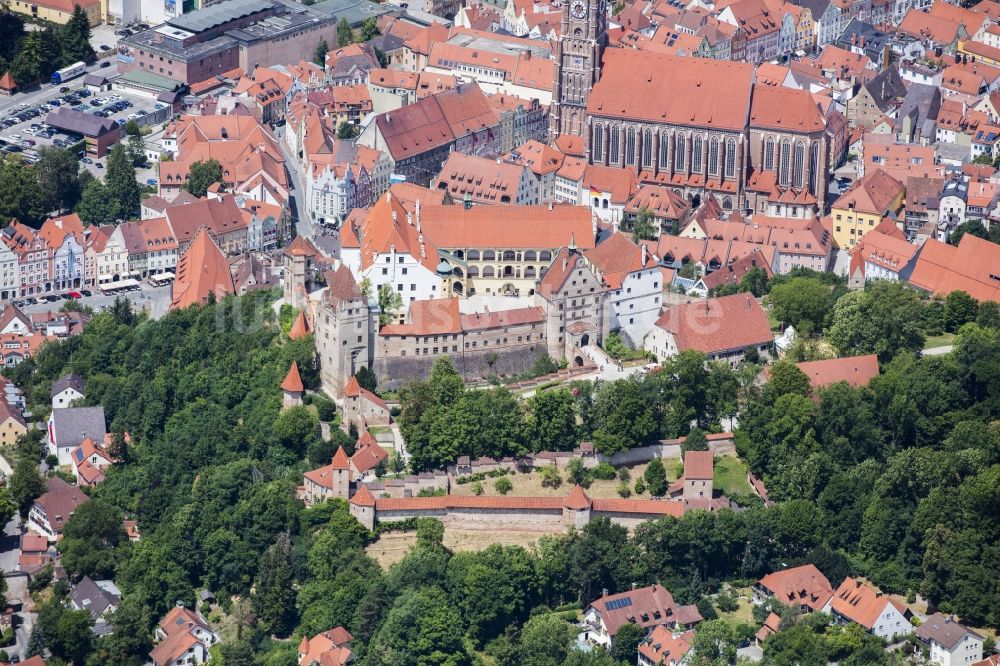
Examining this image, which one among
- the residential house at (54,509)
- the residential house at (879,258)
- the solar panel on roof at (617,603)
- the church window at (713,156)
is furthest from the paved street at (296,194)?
the solar panel on roof at (617,603)

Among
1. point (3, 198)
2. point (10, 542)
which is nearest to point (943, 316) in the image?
point (10, 542)

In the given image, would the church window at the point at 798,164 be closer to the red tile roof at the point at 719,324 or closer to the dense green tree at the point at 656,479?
the red tile roof at the point at 719,324

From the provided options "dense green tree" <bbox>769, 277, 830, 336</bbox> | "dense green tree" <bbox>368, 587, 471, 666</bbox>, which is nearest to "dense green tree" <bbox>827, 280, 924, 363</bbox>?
"dense green tree" <bbox>769, 277, 830, 336</bbox>

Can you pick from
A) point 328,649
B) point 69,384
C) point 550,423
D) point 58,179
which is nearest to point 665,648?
point 550,423

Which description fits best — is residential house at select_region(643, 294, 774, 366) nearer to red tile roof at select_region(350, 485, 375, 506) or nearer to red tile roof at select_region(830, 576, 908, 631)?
red tile roof at select_region(830, 576, 908, 631)

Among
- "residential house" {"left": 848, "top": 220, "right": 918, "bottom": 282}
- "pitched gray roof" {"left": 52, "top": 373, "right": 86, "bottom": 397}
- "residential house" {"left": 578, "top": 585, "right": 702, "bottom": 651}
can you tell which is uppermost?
"residential house" {"left": 848, "top": 220, "right": 918, "bottom": 282}

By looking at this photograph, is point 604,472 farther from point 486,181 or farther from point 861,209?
point 861,209
